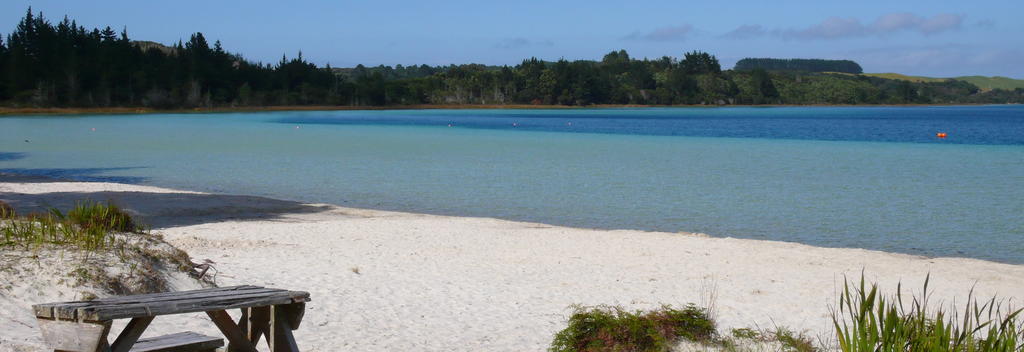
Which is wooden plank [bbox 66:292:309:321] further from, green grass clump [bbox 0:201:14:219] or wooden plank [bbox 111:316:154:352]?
green grass clump [bbox 0:201:14:219]

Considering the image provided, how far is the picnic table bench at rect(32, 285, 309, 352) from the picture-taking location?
12.3 ft

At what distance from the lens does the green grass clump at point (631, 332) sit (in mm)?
6039

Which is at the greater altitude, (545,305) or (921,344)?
(921,344)

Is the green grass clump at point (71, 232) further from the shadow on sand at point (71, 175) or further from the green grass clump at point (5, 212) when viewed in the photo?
the shadow on sand at point (71, 175)

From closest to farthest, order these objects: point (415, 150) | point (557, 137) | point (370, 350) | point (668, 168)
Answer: point (370, 350)
point (668, 168)
point (415, 150)
point (557, 137)

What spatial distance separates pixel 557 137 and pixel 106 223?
45617 mm

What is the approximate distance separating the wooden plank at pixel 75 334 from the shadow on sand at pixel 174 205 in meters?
10.0

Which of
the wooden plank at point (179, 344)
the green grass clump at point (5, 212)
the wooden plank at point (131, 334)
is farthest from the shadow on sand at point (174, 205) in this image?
the wooden plank at point (131, 334)

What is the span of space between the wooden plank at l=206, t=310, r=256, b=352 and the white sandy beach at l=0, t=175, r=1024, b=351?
135 cm

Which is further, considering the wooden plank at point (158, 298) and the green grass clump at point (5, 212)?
the green grass clump at point (5, 212)

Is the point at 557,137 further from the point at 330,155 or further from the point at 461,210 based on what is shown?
the point at 461,210

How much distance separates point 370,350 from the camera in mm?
6293

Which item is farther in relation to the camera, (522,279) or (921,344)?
(522,279)

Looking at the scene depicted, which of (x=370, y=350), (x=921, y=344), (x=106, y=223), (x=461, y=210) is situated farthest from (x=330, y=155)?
(x=921, y=344)
